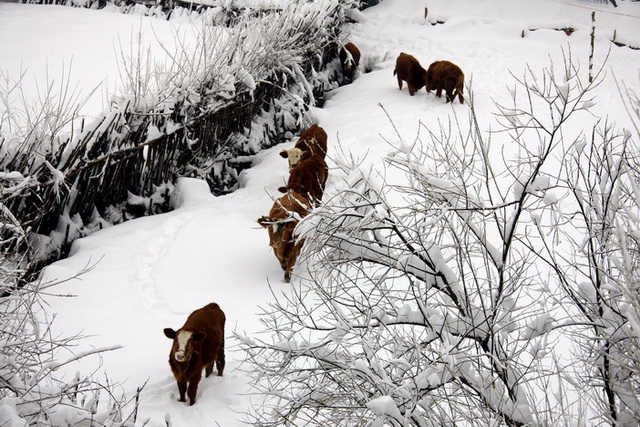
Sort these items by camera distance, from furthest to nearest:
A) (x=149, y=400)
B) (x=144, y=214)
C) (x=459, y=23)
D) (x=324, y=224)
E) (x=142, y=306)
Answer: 1. (x=459, y=23)
2. (x=144, y=214)
3. (x=142, y=306)
4. (x=149, y=400)
5. (x=324, y=224)

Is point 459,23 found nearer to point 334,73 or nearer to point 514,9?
point 514,9

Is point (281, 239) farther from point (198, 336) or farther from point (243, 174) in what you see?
point (243, 174)

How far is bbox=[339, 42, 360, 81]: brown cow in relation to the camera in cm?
1836

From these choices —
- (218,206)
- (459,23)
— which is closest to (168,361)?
(218,206)

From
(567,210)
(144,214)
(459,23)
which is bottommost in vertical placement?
(144,214)

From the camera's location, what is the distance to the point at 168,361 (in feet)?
20.6

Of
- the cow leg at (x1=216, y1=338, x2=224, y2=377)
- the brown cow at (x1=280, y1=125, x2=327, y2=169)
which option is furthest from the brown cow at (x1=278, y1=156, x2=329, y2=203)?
the cow leg at (x1=216, y1=338, x2=224, y2=377)

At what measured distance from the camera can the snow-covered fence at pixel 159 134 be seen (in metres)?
8.28

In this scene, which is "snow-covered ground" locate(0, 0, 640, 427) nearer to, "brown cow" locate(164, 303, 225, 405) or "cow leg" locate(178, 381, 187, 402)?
"cow leg" locate(178, 381, 187, 402)

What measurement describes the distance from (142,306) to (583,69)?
1325cm

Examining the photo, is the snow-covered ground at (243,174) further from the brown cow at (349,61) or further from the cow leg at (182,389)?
the brown cow at (349,61)

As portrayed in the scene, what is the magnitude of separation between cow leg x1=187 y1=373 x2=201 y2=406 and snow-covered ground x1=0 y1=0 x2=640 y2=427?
3.2 inches

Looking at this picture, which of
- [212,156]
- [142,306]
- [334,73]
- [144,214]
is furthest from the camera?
[334,73]

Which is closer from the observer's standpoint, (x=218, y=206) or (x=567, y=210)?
(x=567, y=210)
